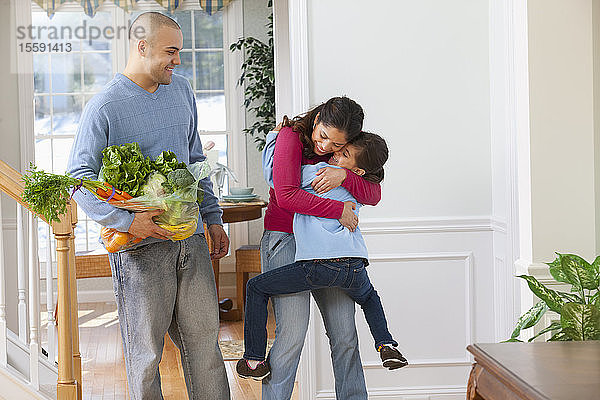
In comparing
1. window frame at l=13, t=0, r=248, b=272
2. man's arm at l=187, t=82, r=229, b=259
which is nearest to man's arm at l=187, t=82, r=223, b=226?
man's arm at l=187, t=82, r=229, b=259

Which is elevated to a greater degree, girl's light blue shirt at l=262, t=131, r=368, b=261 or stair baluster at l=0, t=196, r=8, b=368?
girl's light blue shirt at l=262, t=131, r=368, b=261

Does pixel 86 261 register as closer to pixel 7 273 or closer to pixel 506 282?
pixel 7 273

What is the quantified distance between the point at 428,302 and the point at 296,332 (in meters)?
1.12

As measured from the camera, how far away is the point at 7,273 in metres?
4.73

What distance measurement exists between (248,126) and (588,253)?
15.4ft

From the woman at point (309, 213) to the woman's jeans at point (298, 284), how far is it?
6cm

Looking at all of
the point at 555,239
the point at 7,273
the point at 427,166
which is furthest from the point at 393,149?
the point at 7,273

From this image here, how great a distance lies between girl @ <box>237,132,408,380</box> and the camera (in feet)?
8.37

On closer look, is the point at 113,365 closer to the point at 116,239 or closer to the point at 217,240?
the point at 217,240

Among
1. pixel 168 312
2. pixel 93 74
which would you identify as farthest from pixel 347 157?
pixel 93 74

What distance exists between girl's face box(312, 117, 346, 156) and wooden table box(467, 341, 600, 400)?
3.62 feet

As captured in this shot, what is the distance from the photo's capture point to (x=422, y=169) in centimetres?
352

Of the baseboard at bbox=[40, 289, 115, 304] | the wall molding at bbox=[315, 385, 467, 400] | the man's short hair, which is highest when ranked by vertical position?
the man's short hair

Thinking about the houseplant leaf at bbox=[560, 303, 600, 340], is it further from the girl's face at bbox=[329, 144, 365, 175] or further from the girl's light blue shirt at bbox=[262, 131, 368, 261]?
the girl's face at bbox=[329, 144, 365, 175]
